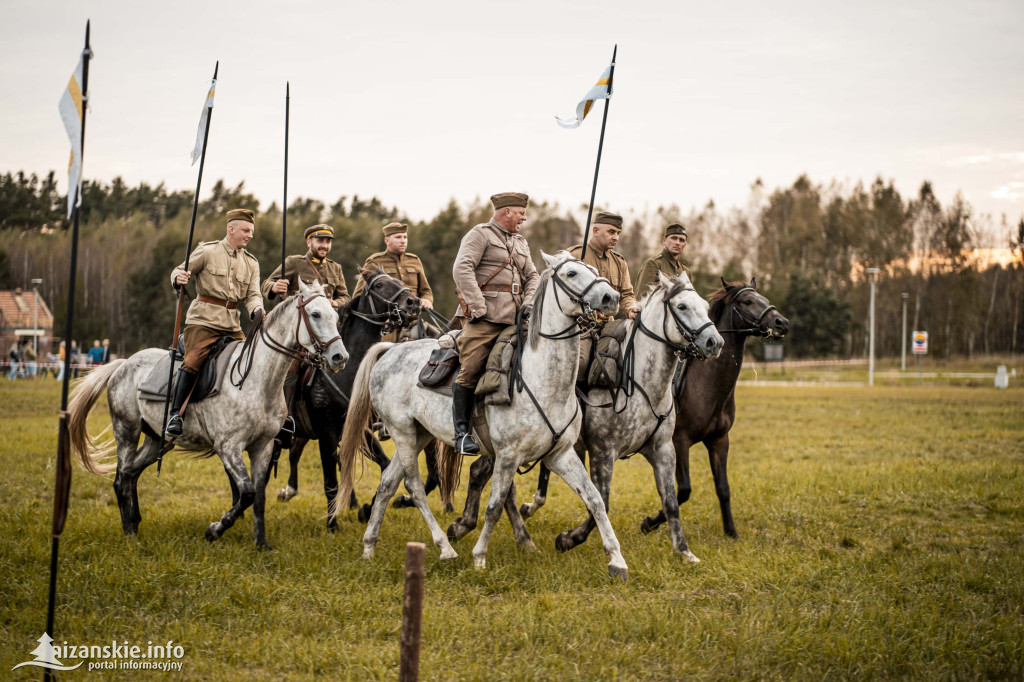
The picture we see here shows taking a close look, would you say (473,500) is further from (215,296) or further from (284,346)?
(215,296)

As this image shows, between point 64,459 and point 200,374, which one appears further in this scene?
point 200,374

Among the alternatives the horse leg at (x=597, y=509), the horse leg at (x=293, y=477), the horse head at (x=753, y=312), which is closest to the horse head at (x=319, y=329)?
the horse leg at (x=597, y=509)

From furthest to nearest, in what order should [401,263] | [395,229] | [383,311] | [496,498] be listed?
[395,229]
[401,263]
[383,311]
[496,498]

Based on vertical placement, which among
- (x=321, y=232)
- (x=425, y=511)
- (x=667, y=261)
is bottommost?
(x=425, y=511)

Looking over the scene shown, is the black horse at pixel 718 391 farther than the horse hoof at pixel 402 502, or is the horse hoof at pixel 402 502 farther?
the horse hoof at pixel 402 502

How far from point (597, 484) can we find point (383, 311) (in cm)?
338

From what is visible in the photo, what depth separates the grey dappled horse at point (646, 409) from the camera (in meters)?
7.77

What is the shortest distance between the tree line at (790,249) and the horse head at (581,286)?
148ft

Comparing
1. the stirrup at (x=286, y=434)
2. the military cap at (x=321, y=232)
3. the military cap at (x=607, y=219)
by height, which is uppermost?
the military cap at (x=607, y=219)

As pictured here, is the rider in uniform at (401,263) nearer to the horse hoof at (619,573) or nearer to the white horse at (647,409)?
→ the white horse at (647,409)

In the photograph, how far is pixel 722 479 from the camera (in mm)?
8742

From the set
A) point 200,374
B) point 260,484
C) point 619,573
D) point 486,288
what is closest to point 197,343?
point 200,374

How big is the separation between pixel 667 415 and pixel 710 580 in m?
1.60

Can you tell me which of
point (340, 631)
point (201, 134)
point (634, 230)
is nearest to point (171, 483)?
point (201, 134)
